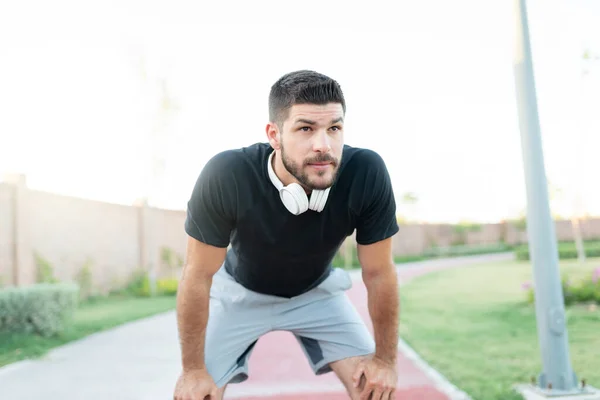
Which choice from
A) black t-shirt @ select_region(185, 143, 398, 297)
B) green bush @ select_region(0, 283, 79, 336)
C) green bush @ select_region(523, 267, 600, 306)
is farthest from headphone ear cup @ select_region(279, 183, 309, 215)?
green bush @ select_region(523, 267, 600, 306)

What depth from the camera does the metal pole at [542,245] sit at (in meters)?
4.42

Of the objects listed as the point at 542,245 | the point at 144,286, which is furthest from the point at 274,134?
the point at 144,286

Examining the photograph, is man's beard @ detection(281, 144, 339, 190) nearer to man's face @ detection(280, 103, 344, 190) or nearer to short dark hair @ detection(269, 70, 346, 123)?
man's face @ detection(280, 103, 344, 190)

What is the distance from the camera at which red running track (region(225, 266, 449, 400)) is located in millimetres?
4977

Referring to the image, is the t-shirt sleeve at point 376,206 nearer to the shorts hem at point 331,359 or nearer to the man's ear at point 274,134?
the man's ear at point 274,134

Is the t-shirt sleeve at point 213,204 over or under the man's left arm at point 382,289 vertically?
over

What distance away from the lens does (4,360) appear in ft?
20.7

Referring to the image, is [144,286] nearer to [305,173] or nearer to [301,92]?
[305,173]

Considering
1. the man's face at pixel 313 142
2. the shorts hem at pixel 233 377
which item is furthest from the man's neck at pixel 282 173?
the shorts hem at pixel 233 377

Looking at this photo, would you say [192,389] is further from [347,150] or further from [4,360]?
[4,360]

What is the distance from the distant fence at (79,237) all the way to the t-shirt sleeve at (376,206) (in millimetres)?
10469

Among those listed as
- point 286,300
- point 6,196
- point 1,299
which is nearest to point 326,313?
point 286,300

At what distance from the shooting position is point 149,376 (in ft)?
19.2

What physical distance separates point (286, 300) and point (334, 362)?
0.40 metres
